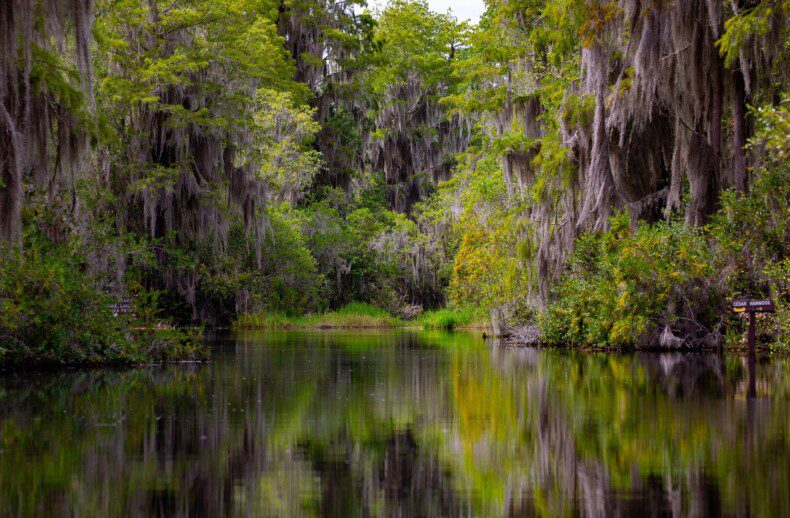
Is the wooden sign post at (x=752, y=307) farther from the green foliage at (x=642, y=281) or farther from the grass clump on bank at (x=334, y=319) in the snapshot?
the grass clump on bank at (x=334, y=319)

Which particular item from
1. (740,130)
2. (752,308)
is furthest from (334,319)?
(752,308)

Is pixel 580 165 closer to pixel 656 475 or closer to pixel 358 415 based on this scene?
pixel 358 415

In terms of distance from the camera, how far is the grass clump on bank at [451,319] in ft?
111

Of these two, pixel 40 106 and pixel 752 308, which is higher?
pixel 40 106

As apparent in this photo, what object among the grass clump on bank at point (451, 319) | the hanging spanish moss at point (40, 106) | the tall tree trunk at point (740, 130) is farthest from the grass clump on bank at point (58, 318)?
the grass clump on bank at point (451, 319)

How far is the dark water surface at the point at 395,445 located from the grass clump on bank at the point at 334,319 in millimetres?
20896

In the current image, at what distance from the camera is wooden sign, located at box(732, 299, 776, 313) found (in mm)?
12281

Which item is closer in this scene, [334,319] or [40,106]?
[40,106]

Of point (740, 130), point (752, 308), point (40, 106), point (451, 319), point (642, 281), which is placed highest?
point (40, 106)

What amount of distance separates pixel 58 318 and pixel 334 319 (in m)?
23.1

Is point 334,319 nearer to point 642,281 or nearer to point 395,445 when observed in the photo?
point 642,281

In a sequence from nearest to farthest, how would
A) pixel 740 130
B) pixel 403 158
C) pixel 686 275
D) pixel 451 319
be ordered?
1. pixel 740 130
2. pixel 686 275
3. pixel 451 319
4. pixel 403 158

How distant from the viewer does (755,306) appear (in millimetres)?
12422

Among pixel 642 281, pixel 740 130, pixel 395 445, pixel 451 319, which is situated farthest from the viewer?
pixel 451 319
